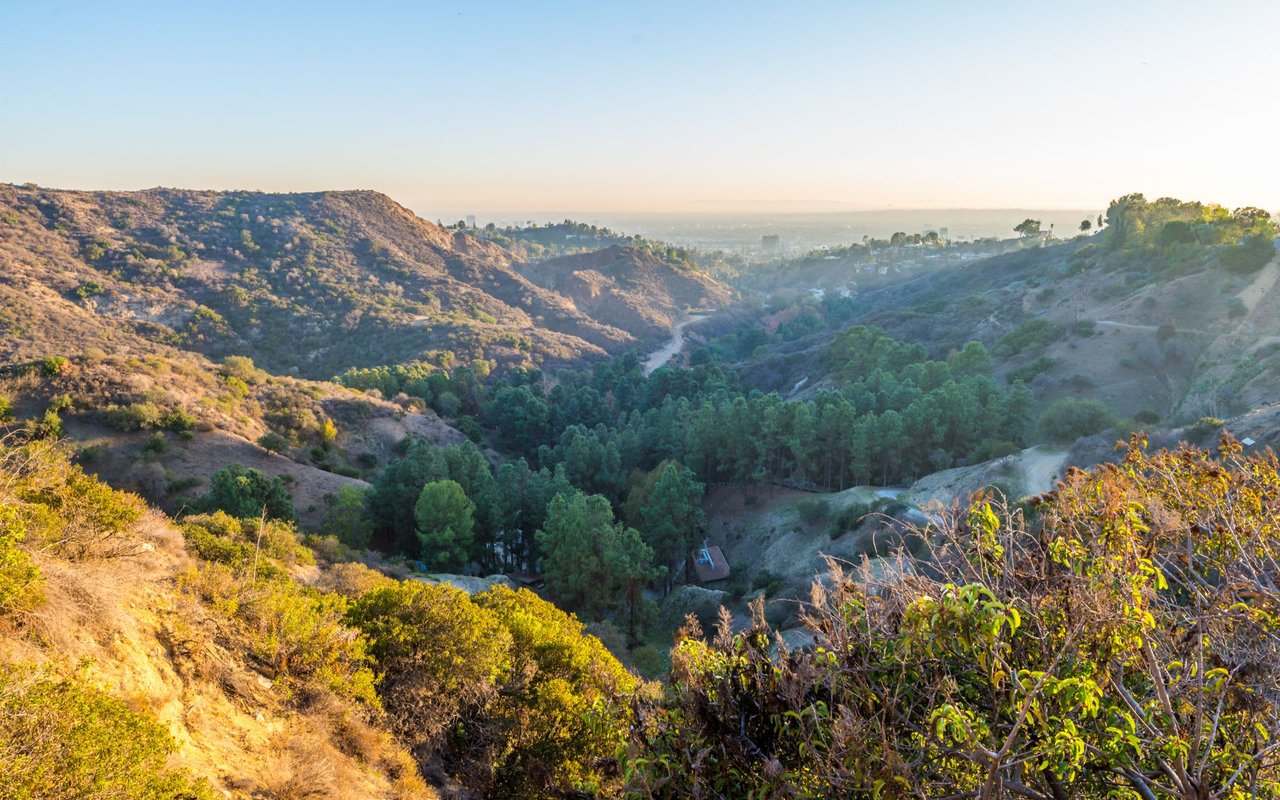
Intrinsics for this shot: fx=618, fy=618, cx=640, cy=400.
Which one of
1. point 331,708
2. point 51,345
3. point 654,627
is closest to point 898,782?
point 331,708

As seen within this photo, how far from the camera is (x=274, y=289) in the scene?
81.5 metres

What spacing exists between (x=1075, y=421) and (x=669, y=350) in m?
64.7

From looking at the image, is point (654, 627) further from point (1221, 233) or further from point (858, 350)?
point (1221, 233)

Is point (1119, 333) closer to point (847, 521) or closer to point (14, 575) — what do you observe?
point (847, 521)

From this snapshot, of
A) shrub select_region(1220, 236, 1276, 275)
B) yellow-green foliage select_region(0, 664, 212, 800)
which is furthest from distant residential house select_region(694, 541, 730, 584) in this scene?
shrub select_region(1220, 236, 1276, 275)

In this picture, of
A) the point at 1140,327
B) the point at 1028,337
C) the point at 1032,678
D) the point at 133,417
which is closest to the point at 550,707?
the point at 1032,678

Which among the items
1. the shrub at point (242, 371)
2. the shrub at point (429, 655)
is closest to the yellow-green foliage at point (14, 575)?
the shrub at point (429, 655)

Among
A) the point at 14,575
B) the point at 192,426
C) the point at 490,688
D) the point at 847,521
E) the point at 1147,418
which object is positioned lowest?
the point at 847,521

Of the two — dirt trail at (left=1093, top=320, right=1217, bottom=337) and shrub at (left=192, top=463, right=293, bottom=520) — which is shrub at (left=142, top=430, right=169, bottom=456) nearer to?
shrub at (left=192, top=463, right=293, bottom=520)

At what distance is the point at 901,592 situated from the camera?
5754mm

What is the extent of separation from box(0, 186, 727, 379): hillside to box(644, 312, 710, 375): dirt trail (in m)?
3.66

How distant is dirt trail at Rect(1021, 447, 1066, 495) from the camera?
3106 centimetres

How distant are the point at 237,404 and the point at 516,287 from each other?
72485 millimetres

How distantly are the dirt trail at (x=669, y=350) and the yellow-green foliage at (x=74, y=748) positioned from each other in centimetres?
7416
